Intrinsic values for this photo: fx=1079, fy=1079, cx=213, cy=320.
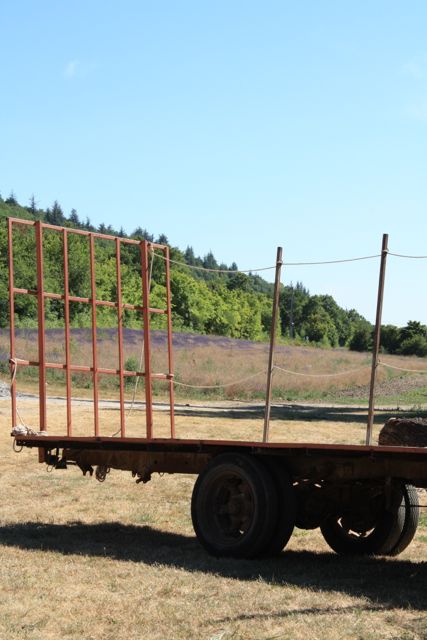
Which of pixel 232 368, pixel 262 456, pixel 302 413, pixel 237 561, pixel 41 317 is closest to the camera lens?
pixel 237 561

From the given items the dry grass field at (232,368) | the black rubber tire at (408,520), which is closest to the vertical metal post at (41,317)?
the black rubber tire at (408,520)

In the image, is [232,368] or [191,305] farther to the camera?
[191,305]

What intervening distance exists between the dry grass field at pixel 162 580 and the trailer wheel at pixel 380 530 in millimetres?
169

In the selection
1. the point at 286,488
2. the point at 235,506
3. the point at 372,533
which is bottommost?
the point at 372,533

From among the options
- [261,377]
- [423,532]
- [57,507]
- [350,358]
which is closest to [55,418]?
[57,507]

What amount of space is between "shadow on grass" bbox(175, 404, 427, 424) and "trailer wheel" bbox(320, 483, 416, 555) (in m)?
14.7

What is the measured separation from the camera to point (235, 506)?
9.63 meters

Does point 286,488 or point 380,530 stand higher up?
point 286,488

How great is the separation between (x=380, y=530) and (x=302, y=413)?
1775 cm

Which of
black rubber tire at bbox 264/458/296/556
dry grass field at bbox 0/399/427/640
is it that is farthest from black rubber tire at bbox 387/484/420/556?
black rubber tire at bbox 264/458/296/556

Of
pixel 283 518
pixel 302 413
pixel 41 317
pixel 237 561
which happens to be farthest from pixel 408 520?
pixel 302 413

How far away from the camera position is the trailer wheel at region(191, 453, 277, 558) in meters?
9.27

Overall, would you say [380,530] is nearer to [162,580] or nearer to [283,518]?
[283,518]

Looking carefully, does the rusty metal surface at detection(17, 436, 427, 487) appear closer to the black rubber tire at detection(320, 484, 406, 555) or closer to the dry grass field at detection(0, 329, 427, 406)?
the black rubber tire at detection(320, 484, 406, 555)
